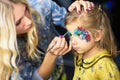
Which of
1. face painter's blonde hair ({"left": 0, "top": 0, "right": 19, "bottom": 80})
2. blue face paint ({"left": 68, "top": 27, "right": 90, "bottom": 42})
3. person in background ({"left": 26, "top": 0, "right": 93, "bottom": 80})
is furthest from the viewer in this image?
person in background ({"left": 26, "top": 0, "right": 93, "bottom": 80})

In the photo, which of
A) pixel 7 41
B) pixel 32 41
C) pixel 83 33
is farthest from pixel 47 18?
pixel 7 41

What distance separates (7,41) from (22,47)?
0.22 meters

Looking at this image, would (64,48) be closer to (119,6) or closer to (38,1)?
(38,1)

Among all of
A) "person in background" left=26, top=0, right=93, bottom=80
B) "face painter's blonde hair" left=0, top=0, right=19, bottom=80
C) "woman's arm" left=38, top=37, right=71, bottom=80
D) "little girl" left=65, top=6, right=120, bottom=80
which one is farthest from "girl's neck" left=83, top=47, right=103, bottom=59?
"face painter's blonde hair" left=0, top=0, right=19, bottom=80

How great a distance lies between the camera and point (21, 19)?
5.33ft

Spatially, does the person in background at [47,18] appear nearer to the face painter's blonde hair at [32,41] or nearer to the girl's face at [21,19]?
the face painter's blonde hair at [32,41]

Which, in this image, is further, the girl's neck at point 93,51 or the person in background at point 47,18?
the person in background at point 47,18

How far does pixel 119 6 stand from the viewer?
2572mm

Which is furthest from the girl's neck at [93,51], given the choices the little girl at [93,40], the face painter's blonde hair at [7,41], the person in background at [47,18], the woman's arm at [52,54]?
the face painter's blonde hair at [7,41]

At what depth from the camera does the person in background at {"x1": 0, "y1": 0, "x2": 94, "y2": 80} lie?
159cm

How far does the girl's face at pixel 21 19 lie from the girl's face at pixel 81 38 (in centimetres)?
22

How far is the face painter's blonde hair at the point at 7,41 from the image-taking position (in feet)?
5.17

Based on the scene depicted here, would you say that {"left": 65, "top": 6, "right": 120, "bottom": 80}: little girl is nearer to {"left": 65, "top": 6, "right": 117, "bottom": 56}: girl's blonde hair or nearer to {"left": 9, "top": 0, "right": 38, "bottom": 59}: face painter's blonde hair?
{"left": 65, "top": 6, "right": 117, "bottom": 56}: girl's blonde hair

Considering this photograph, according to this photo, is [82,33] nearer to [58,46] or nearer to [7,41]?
[58,46]
